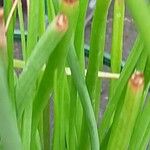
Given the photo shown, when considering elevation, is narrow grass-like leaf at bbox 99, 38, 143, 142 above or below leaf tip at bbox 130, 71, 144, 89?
below

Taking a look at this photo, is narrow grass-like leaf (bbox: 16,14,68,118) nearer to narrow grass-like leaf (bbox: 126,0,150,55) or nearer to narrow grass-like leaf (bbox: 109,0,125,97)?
narrow grass-like leaf (bbox: 126,0,150,55)

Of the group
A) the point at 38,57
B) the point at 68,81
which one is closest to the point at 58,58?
the point at 38,57

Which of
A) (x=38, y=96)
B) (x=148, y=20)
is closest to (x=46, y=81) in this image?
(x=38, y=96)

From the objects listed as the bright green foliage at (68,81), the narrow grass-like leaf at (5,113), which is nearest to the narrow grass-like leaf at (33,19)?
the bright green foliage at (68,81)

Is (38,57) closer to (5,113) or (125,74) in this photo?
(5,113)

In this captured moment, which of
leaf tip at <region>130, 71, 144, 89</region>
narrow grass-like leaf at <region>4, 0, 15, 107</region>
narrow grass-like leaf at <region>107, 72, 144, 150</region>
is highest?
narrow grass-like leaf at <region>4, 0, 15, 107</region>

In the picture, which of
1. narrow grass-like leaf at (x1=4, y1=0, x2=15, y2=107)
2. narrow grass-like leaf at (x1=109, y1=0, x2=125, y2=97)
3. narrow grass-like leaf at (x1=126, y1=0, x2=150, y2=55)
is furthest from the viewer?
narrow grass-like leaf at (x1=109, y1=0, x2=125, y2=97)

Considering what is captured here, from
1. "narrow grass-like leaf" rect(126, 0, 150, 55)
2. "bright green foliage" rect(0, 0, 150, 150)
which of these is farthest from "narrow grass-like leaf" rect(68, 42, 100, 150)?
"narrow grass-like leaf" rect(126, 0, 150, 55)

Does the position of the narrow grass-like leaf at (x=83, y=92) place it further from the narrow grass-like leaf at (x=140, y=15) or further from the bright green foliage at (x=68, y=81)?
the narrow grass-like leaf at (x=140, y=15)

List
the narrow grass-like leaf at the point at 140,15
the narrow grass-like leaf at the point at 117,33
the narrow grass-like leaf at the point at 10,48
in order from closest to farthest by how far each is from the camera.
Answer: the narrow grass-like leaf at the point at 140,15
the narrow grass-like leaf at the point at 10,48
the narrow grass-like leaf at the point at 117,33
